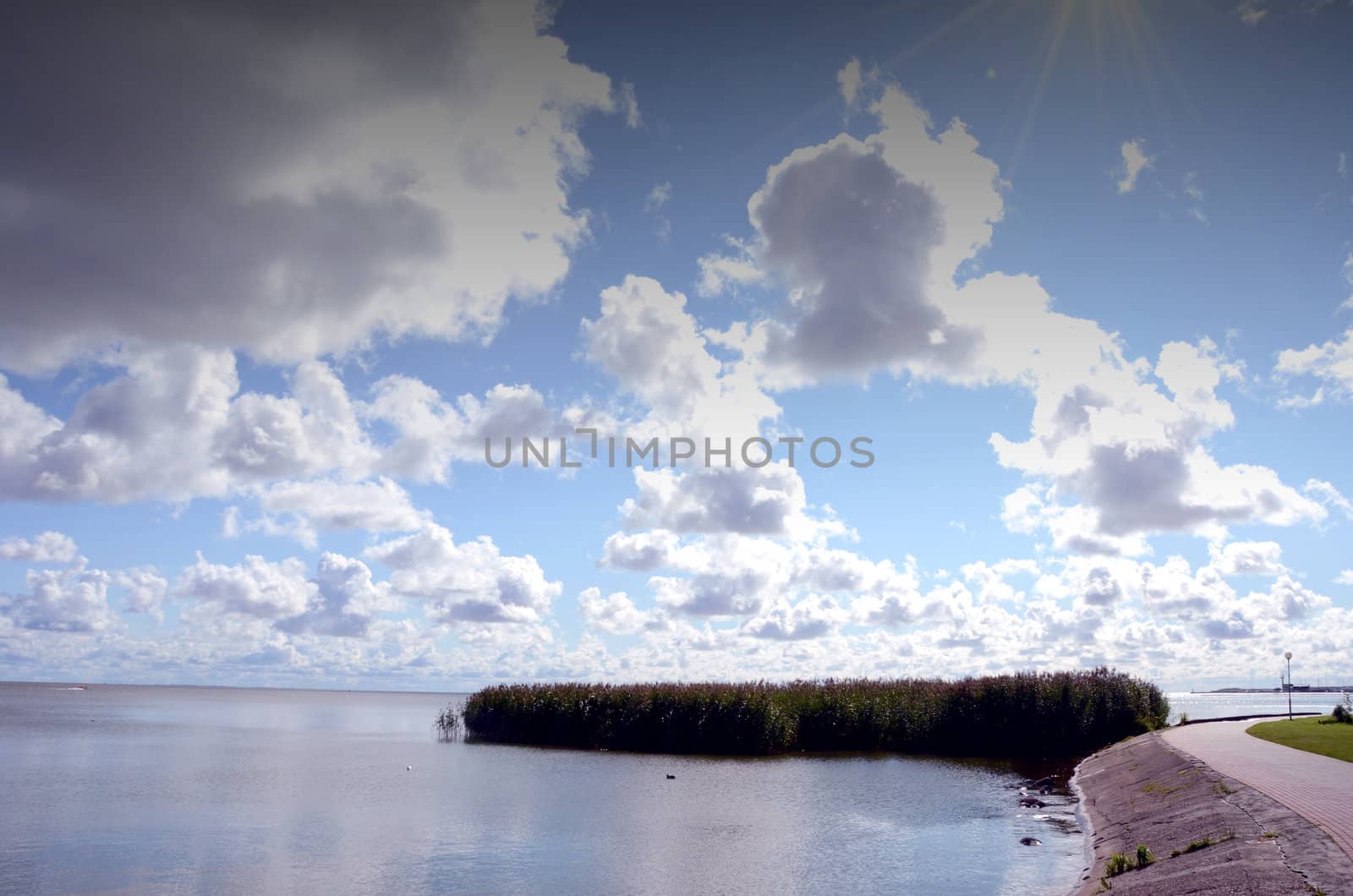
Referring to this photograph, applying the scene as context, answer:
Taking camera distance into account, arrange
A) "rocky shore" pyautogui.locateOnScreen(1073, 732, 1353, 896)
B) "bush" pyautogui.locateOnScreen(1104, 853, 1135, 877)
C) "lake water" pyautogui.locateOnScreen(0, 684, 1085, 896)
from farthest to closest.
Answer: "lake water" pyautogui.locateOnScreen(0, 684, 1085, 896)
"bush" pyautogui.locateOnScreen(1104, 853, 1135, 877)
"rocky shore" pyautogui.locateOnScreen(1073, 732, 1353, 896)

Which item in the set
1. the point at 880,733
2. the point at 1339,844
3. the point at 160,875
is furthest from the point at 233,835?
the point at 880,733

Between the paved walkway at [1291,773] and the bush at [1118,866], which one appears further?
the bush at [1118,866]

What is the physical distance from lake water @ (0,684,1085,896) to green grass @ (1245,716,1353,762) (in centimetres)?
909

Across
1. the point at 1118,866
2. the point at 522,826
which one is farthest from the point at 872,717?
the point at 1118,866

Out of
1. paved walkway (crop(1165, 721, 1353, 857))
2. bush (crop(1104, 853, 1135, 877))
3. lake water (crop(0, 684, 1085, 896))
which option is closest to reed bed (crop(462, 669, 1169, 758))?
lake water (crop(0, 684, 1085, 896))

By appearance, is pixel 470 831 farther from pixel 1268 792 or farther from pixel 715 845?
pixel 1268 792

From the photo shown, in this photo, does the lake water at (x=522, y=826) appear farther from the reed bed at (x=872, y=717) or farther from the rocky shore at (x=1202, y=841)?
the reed bed at (x=872, y=717)

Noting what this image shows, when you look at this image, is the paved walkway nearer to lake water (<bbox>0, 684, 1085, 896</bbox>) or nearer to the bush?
the bush

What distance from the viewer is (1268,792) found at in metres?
23.0

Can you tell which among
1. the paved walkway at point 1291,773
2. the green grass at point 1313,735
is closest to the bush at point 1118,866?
the paved walkway at point 1291,773

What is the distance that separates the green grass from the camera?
33156mm

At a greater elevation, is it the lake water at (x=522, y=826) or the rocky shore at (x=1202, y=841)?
the rocky shore at (x=1202, y=841)

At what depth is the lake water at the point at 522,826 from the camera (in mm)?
24281

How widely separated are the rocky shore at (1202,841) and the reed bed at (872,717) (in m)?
25.6
